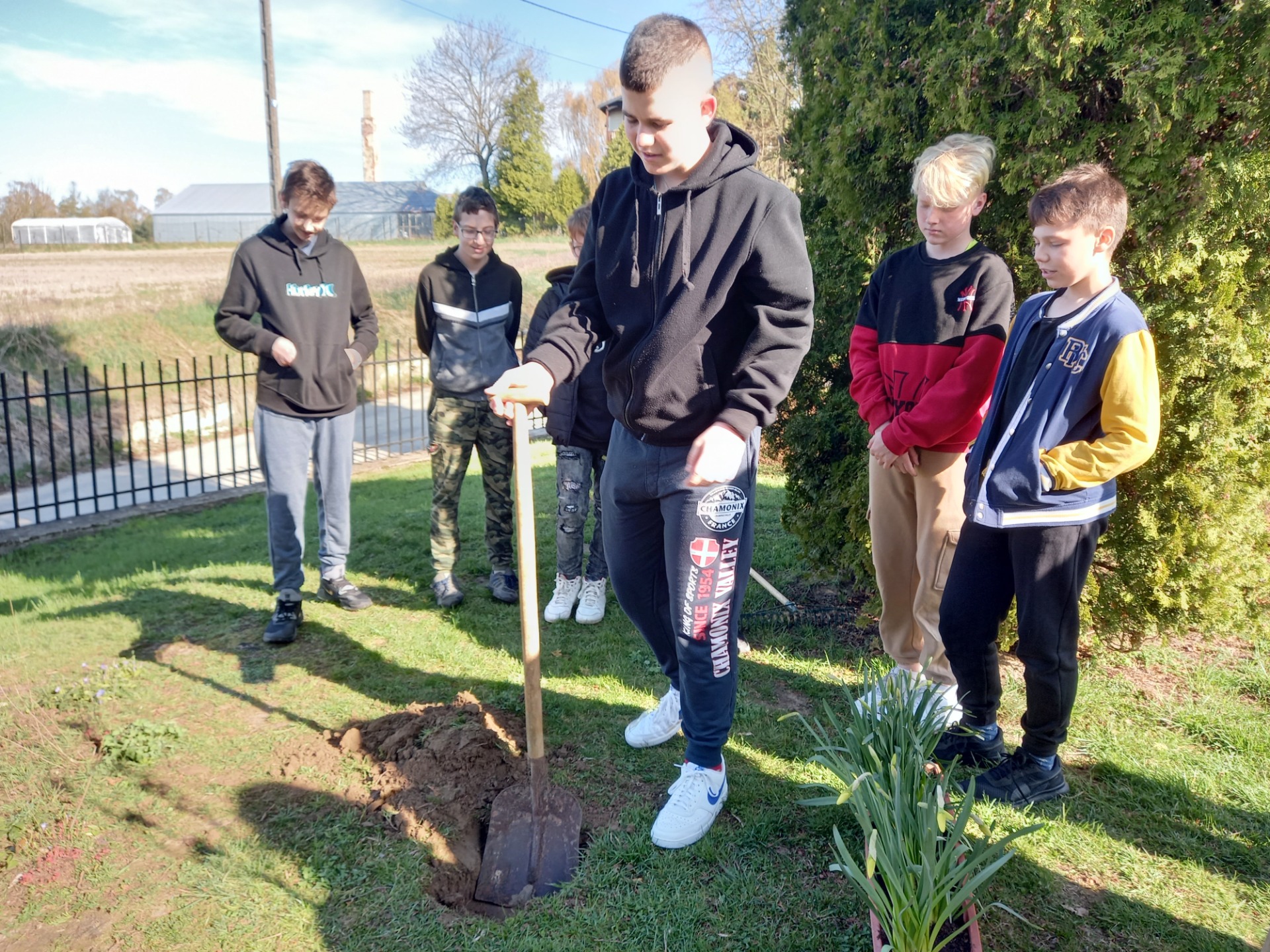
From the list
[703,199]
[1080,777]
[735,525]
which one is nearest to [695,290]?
[703,199]

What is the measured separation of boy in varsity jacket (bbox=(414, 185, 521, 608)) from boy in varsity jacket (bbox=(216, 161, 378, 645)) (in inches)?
16.8

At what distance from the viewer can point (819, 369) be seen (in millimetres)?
4375

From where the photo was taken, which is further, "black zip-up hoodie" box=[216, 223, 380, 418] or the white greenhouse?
the white greenhouse

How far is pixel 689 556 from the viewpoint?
2584 mm

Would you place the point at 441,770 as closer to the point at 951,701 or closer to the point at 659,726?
the point at 659,726

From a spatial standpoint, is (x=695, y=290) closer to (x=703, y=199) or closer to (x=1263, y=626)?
Answer: (x=703, y=199)

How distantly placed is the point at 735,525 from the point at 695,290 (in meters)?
0.71

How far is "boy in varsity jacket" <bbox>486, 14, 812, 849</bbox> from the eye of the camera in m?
2.34

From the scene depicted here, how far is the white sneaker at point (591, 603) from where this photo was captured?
4.55 m

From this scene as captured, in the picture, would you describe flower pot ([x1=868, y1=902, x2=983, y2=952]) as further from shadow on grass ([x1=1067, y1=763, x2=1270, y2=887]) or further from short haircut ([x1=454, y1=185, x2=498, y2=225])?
short haircut ([x1=454, y1=185, x2=498, y2=225])

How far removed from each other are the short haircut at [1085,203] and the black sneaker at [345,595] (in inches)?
150

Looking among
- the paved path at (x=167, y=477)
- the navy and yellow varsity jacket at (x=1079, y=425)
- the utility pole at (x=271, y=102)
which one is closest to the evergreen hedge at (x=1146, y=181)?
the navy and yellow varsity jacket at (x=1079, y=425)

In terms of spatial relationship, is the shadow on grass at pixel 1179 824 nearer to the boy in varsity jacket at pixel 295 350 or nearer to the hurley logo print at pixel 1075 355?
the hurley logo print at pixel 1075 355

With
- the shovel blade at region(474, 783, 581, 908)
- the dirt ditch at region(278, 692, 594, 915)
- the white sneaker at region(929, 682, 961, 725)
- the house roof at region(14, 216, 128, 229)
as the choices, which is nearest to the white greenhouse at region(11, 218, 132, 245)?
the house roof at region(14, 216, 128, 229)
